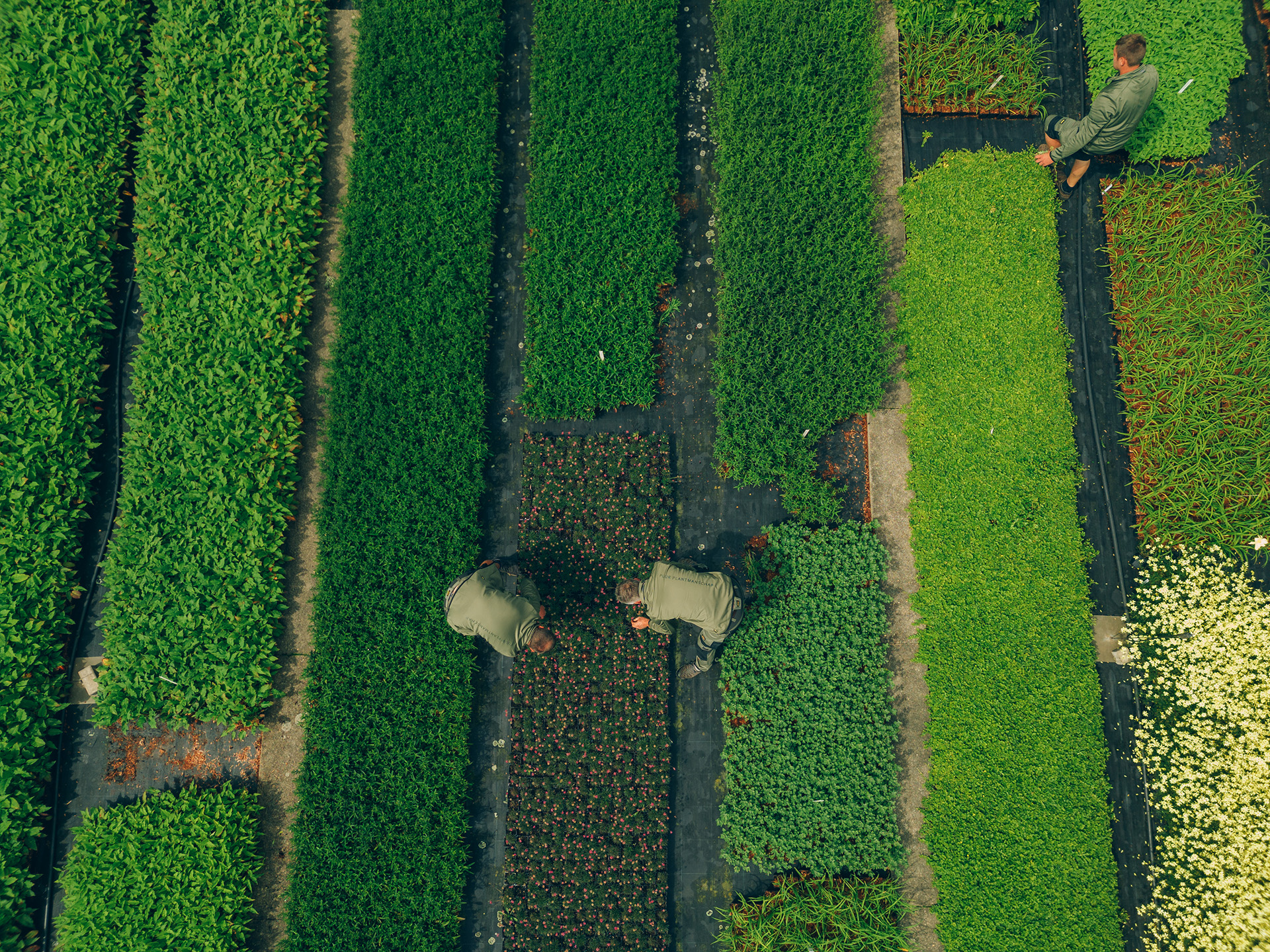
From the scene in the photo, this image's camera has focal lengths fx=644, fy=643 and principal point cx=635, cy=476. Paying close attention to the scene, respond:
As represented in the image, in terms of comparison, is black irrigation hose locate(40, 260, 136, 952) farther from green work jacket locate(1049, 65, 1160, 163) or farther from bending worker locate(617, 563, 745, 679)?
green work jacket locate(1049, 65, 1160, 163)

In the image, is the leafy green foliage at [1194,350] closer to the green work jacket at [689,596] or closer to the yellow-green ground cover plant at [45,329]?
the green work jacket at [689,596]

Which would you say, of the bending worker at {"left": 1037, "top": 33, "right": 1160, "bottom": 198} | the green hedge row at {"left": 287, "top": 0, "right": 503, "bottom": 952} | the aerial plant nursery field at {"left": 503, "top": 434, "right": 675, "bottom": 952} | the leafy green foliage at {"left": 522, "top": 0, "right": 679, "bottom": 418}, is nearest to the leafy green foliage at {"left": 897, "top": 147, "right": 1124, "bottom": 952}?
the bending worker at {"left": 1037, "top": 33, "right": 1160, "bottom": 198}

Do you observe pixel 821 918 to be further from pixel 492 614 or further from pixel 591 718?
pixel 492 614

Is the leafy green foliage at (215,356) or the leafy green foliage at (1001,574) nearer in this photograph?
the leafy green foliage at (1001,574)

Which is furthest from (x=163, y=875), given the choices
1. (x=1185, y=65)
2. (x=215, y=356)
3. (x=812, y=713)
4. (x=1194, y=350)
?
(x=1185, y=65)

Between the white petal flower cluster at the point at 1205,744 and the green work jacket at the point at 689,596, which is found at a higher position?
the green work jacket at the point at 689,596

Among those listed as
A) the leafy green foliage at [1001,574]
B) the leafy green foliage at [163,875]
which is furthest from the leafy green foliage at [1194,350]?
the leafy green foliage at [163,875]

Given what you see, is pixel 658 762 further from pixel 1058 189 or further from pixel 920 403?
pixel 1058 189
